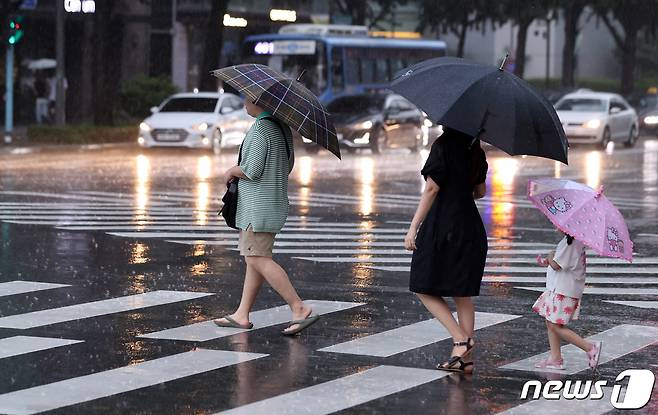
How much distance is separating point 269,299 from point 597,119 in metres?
30.1

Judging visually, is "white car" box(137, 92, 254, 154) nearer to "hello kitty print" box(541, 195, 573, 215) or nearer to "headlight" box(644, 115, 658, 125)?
"headlight" box(644, 115, 658, 125)

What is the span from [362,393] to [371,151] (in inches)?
1196

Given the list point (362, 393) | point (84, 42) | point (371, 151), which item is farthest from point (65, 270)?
point (84, 42)

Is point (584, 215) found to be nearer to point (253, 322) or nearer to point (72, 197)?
point (253, 322)

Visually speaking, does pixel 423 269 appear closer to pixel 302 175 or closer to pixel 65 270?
pixel 65 270

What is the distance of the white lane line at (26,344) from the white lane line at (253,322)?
1.91 ft

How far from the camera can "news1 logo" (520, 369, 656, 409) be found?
324 inches

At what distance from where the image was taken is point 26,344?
9.69 meters

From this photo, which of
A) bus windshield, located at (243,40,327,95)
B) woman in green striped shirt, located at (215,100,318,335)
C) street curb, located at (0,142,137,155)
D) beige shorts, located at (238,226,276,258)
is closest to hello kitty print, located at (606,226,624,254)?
woman in green striped shirt, located at (215,100,318,335)

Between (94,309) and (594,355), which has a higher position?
(594,355)

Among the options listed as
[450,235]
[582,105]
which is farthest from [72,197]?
[582,105]

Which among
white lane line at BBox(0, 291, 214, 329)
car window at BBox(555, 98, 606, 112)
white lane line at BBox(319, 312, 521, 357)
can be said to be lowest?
white lane line at BBox(0, 291, 214, 329)

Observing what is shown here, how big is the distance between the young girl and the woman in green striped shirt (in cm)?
184

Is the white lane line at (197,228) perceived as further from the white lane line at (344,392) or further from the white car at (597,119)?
the white car at (597,119)
